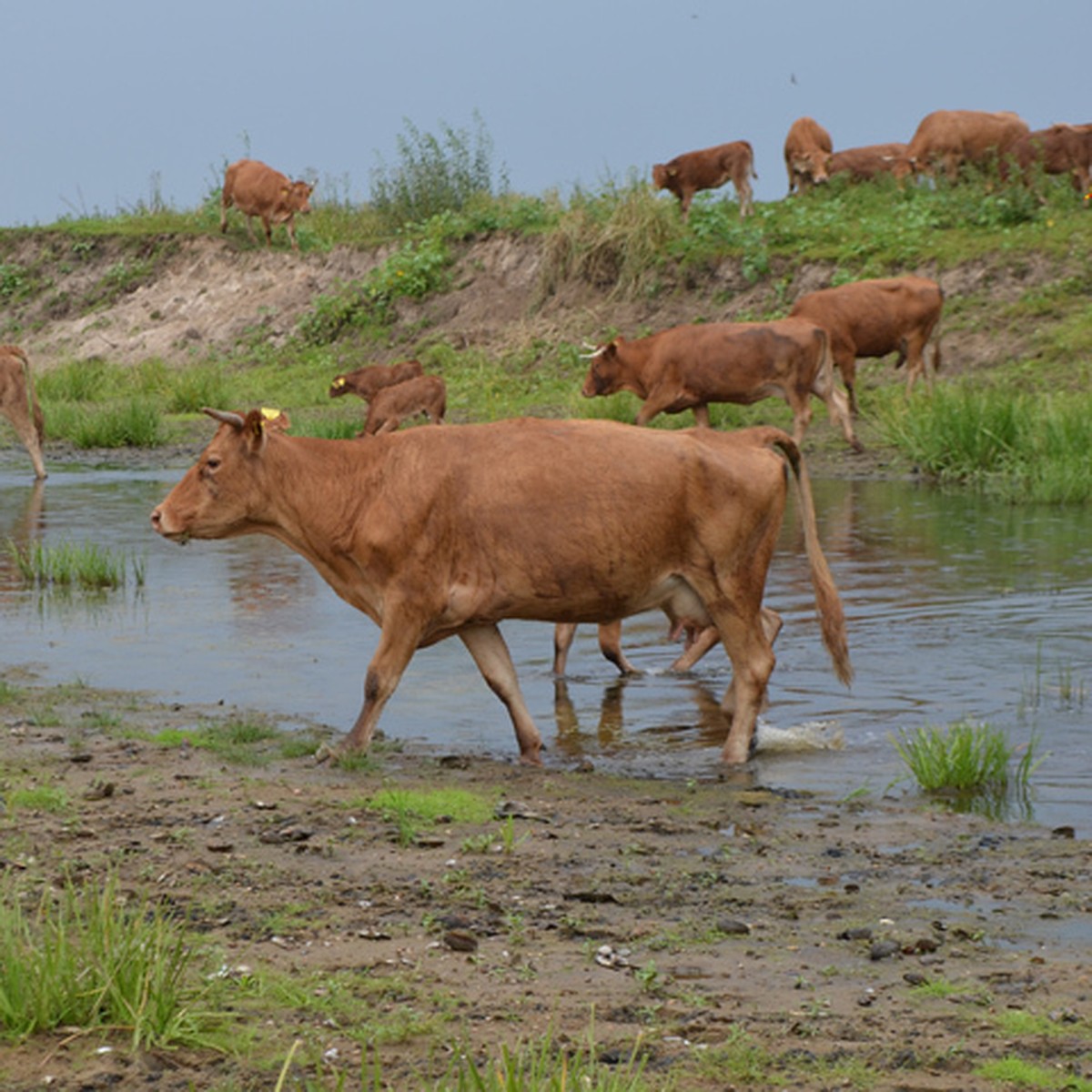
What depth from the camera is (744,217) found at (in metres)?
31.7

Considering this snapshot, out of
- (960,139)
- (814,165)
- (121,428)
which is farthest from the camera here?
(814,165)

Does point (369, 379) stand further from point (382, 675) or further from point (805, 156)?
point (382, 675)

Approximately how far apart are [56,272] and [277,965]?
38.9 meters

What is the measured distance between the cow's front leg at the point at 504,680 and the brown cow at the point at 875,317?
1496 centimetres

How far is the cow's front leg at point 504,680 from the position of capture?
27.1 ft

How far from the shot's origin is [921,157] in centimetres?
3247

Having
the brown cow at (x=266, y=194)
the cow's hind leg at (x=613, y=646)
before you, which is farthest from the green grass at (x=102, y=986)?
the brown cow at (x=266, y=194)

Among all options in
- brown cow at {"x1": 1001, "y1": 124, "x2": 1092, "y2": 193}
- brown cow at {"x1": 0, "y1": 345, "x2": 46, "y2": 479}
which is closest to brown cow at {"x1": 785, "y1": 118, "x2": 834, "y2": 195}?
brown cow at {"x1": 1001, "y1": 124, "x2": 1092, "y2": 193}

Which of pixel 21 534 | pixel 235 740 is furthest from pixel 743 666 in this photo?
pixel 21 534

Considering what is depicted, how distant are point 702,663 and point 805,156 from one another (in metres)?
24.8

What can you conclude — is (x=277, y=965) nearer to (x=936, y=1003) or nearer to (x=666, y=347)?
(x=936, y=1003)

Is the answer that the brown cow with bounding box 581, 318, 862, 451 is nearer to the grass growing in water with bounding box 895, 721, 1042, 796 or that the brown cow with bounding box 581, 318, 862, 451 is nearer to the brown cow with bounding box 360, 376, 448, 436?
the brown cow with bounding box 360, 376, 448, 436

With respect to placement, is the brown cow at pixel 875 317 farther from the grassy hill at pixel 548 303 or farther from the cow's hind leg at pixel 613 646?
the cow's hind leg at pixel 613 646

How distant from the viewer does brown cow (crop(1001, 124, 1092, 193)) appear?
2972cm
